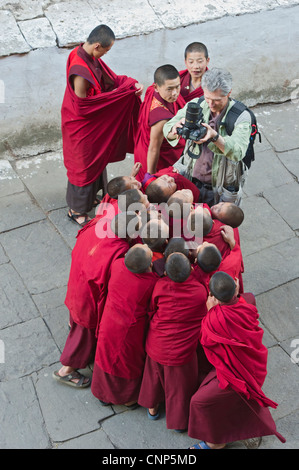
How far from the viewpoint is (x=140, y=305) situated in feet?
11.2

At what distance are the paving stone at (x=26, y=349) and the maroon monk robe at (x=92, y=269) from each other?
54 cm

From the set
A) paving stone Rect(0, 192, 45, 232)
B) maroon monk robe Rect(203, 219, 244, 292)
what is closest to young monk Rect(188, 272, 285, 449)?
maroon monk robe Rect(203, 219, 244, 292)

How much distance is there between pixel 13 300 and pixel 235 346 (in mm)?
1978

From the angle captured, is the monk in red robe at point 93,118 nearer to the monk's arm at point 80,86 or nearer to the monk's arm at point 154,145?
the monk's arm at point 80,86

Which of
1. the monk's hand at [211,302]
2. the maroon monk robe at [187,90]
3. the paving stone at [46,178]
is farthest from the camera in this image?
the paving stone at [46,178]

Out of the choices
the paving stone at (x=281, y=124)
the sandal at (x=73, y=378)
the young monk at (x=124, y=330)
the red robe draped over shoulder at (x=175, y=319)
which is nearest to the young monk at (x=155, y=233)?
the young monk at (x=124, y=330)

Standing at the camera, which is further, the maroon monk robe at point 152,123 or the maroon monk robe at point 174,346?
the maroon monk robe at point 152,123

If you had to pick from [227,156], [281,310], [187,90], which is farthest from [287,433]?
[187,90]

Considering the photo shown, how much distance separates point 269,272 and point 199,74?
1719 mm

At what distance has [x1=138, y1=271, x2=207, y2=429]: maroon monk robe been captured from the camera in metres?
3.29

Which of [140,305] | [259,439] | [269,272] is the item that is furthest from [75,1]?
[259,439]

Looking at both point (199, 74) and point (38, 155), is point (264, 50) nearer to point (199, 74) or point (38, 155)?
point (199, 74)

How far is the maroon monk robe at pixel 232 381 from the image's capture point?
3.13 meters

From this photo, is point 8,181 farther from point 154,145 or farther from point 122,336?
point 122,336
